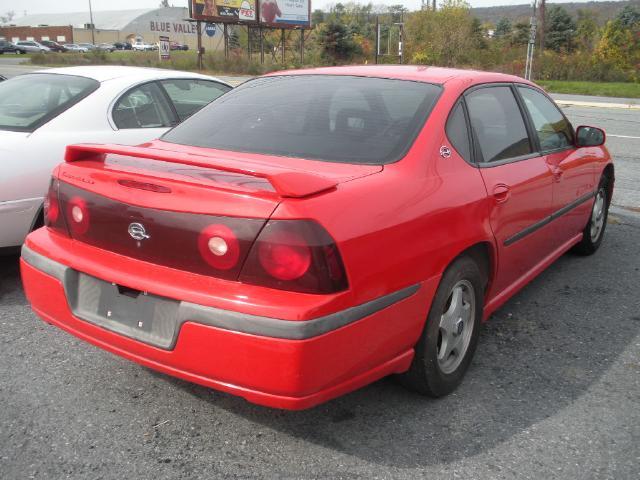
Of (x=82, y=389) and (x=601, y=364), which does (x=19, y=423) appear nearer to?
(x=82, y=389)

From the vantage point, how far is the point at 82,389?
300 centimetres

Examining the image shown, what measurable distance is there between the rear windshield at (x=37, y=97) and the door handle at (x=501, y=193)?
3160mm

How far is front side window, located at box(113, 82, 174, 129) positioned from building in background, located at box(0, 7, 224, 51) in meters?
88.9

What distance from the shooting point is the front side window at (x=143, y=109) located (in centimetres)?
496

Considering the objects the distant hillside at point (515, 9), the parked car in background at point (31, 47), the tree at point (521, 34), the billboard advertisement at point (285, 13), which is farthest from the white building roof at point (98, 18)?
the billboard advertisement at point (285, 13)

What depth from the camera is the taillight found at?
2.17 m

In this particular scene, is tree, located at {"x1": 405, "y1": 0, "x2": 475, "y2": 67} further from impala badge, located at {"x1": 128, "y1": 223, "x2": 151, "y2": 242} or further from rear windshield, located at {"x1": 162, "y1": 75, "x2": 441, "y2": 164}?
impala badge, located at {"x1": 128, "y1": 223, "x2": 151, "y2": 242}

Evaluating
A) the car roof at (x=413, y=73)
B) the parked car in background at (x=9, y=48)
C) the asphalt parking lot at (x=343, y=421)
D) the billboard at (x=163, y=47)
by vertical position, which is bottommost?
the parked car in background at (x=9, y=48)

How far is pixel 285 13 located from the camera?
147 feet

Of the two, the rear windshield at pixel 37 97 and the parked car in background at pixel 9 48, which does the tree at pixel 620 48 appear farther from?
the parked car in background at pixel 9 48

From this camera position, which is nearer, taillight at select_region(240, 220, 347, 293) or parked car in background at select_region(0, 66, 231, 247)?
taillight at select_region(240, 220, 347, 293)

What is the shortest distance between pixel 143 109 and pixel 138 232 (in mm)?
2982

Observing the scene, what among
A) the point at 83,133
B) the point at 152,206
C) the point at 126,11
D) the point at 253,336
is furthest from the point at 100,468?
the point at 126,11

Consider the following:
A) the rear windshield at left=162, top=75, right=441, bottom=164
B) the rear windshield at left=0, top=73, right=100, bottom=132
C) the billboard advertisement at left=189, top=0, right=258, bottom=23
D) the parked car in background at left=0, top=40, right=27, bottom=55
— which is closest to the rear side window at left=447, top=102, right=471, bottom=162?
the rear windshield at left=162, top=75, right=441, bottom=164
